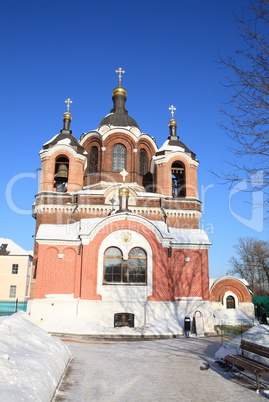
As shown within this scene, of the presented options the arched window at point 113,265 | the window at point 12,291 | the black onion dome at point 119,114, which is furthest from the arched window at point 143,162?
the window at point 12,291

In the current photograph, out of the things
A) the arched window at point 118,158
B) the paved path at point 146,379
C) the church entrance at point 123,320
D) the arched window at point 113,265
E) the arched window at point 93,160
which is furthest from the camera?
the arched window at point 93,160

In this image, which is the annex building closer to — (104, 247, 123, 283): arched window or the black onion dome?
(104, 247, 123, 283): arched window

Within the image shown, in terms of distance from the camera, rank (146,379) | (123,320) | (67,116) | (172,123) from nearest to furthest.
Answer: (146,379) → (123,320) → (67,116) → (172,123)

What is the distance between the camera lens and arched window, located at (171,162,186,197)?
84.8ft

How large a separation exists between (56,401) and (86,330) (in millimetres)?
10701

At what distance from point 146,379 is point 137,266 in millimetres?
11642

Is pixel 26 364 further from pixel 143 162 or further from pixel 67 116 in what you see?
pixel 67 116

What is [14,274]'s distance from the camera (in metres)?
34.4

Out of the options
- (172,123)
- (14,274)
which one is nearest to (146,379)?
(172,123)

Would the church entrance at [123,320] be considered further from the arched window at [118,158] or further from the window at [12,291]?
the window at [12,291]

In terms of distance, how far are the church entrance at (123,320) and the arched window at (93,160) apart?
1254 centimetres

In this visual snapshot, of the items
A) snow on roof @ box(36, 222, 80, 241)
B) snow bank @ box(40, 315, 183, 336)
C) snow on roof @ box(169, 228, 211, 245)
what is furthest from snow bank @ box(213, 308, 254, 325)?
snow on roof @ box(36, 222, 80, 241)

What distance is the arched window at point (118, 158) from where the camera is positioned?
27.3 metres

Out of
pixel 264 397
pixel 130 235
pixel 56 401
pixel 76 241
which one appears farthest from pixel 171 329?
pixel 56 401
